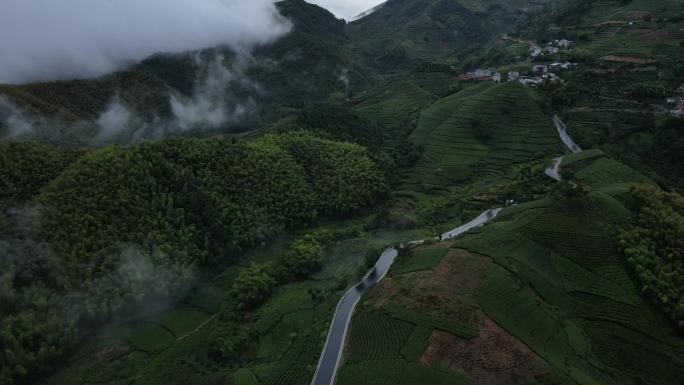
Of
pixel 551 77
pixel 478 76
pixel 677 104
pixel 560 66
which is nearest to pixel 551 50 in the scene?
pixel 560 66

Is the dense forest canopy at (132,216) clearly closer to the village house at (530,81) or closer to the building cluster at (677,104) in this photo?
the village house at (530,81)

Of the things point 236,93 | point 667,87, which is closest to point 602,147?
point 667,87

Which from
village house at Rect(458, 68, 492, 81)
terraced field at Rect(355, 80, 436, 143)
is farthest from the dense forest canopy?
village house at Rect(458, 68, 492, 81)

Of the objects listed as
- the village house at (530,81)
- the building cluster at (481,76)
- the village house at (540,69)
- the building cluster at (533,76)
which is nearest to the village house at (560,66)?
the building cluster at (533,76)

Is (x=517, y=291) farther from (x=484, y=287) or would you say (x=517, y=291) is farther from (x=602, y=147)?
(x=602, y=147)

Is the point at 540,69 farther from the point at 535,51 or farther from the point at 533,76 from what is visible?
the point at 535,51
